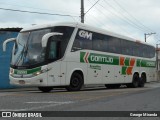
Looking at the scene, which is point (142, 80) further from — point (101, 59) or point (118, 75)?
point (101, 59)

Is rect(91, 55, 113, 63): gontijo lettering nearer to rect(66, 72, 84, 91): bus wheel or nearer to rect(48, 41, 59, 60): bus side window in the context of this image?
rect(66, 72, 84, 91): bus wheel

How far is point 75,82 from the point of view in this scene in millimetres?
20547

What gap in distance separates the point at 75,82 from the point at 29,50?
10.1 feet

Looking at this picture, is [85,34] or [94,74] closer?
[85,34]

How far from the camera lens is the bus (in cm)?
1866

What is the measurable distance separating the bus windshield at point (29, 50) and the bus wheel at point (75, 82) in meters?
2.47

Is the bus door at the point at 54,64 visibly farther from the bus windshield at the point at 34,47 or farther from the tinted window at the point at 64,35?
the tinted window at the point at 64,35

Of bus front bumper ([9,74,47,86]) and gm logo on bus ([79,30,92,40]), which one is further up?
gm logo on bus ([79,30,92,40])

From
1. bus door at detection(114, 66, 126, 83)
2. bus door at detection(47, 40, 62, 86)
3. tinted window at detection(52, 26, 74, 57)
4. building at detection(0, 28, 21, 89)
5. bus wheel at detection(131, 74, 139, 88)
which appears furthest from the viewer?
bus wheel at detection(131, 74, 139, 88)

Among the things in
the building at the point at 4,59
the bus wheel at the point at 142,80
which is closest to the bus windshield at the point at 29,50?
the building at the point at 4,59

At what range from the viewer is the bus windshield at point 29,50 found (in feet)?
61.4

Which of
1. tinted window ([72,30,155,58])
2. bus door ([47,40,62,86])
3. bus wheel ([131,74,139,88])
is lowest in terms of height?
→ bus wheel ([131,74,139,88])

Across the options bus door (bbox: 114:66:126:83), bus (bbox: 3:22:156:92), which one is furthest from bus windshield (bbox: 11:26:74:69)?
bus door (bbox: 114:66:126:83)

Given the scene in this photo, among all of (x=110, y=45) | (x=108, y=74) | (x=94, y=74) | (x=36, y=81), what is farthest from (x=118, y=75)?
(x=36, y=81)
